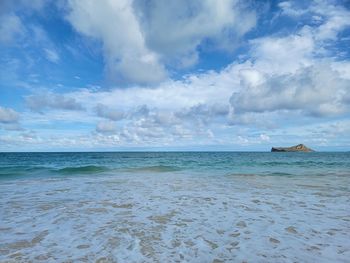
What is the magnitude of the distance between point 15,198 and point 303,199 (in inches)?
484

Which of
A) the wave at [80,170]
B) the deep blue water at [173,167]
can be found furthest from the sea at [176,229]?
the wave at [80,170]

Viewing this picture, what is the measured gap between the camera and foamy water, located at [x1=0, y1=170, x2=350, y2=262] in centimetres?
509

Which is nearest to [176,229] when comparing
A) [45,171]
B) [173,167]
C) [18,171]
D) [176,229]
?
[176,229]

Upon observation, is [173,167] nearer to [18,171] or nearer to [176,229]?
[18,171]

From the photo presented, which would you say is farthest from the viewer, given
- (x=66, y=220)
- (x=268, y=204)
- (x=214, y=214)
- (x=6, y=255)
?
(x=268, y=204)

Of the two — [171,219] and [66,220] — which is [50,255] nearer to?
[66,220]

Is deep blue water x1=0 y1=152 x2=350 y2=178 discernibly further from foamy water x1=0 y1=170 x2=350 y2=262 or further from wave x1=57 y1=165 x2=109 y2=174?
foamy water x1=0 y1=170 x2=350 y2=262

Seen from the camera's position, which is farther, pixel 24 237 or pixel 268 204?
pixel 268 204

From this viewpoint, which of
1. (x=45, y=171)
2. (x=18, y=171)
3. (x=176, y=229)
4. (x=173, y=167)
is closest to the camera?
(x=176, y=229)

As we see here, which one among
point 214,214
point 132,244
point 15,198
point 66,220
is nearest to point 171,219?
point 214,214

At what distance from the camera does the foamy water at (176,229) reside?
5086mm

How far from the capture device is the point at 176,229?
672cm

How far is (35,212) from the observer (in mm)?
8586

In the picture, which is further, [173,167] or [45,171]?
[173,167]
